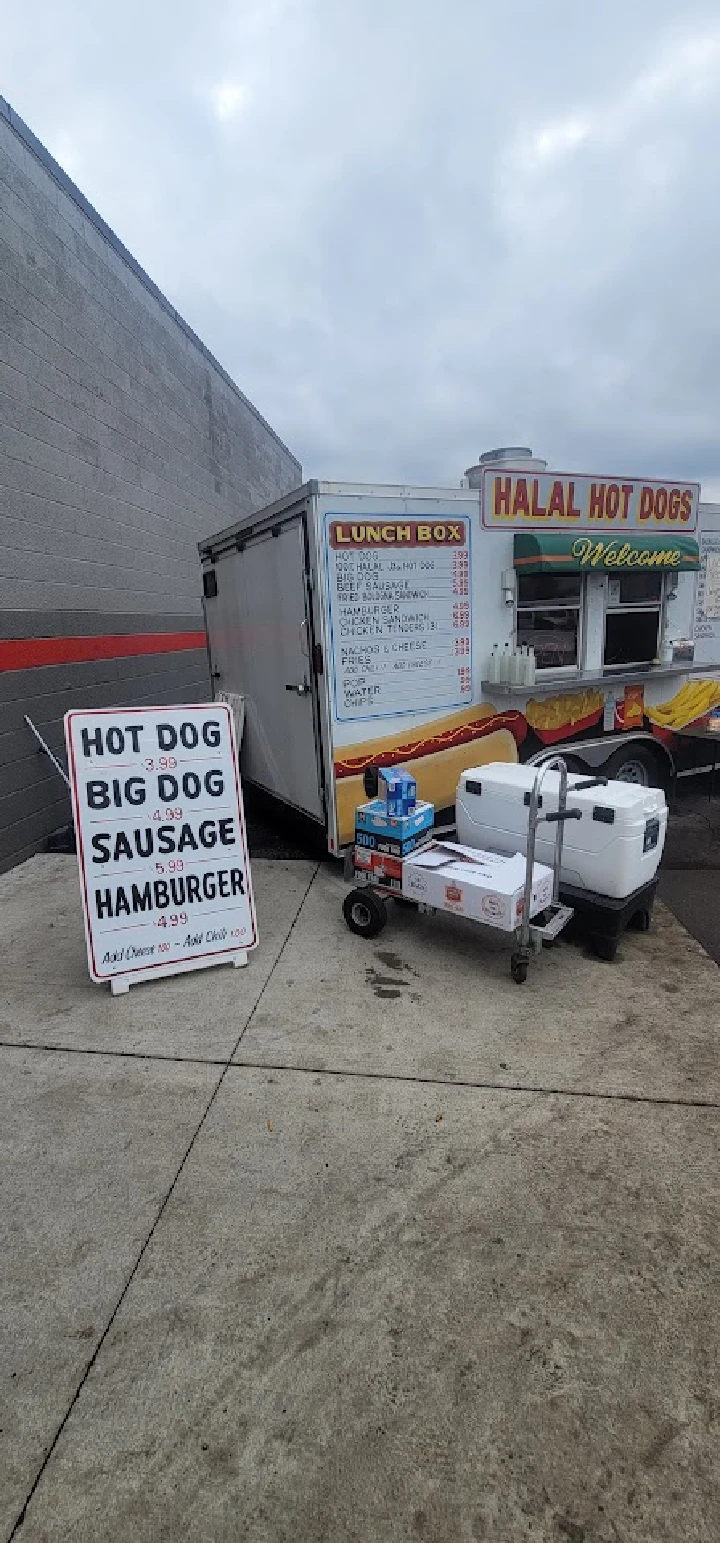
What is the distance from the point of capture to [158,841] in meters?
4.16

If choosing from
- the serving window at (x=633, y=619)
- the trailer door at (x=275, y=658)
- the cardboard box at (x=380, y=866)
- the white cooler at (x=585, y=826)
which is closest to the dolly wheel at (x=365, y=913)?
the cardboard box at (x=380, y=866)

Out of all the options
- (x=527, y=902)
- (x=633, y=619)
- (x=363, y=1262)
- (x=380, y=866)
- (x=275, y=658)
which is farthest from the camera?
(x=633, y=619)

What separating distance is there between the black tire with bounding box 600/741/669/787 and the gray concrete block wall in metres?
5.36

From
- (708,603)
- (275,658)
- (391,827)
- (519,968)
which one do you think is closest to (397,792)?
(391,827)

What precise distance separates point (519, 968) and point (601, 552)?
389 centimetres

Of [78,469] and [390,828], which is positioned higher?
[78,469]

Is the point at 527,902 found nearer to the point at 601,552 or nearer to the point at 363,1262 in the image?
the point at 363,1262

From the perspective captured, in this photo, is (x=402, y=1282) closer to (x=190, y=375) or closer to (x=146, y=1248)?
(x=146, y=1248)

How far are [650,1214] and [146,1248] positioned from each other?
1.73m

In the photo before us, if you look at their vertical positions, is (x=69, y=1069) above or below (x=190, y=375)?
below

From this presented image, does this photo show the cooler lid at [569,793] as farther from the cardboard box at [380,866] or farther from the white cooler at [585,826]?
the cardboard box at [380,866]

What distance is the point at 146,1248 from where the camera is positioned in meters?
2.38

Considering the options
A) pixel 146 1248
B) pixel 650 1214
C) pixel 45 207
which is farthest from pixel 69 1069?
pixel 45 207

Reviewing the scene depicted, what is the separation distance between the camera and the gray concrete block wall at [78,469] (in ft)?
19.6
